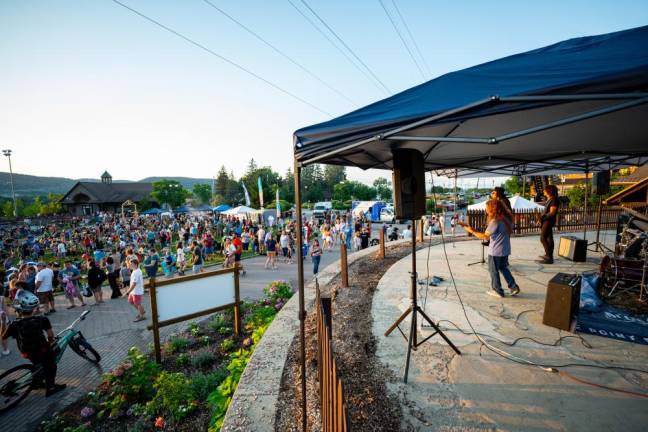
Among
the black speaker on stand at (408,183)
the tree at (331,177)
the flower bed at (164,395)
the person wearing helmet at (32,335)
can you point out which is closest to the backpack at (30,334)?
the person wearing helmet at (32,335)

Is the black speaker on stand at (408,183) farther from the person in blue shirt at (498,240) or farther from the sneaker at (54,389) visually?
the sneaker at (54,389)

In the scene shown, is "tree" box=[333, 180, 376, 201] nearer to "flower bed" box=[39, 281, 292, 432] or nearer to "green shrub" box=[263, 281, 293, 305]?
"green shrub" box=[263, 281, 293, 305]

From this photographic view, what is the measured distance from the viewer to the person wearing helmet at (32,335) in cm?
461

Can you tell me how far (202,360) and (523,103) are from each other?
226 inches

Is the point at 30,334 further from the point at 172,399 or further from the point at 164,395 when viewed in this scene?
the point at 172,399

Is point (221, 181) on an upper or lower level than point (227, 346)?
upper

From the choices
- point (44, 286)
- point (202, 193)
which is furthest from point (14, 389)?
point (202, 193)

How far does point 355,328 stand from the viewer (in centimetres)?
432

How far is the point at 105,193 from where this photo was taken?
6381cm

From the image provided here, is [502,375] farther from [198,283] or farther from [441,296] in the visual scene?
[198,283]

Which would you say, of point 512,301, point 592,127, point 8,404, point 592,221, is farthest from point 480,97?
point 592,221

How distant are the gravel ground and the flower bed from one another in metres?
0.89

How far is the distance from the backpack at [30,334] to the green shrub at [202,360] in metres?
2.50

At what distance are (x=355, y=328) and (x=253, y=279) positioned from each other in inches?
317
